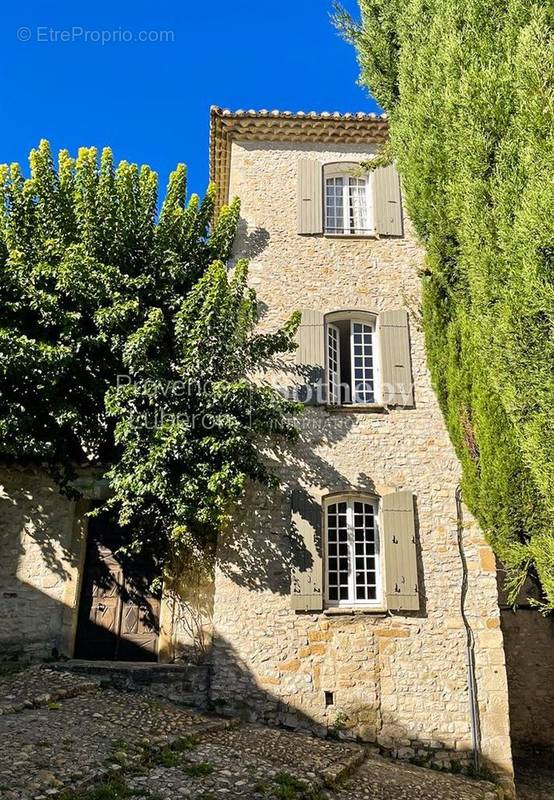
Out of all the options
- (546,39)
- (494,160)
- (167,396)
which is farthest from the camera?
(167,396)

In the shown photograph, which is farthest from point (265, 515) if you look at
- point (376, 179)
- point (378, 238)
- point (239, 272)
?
point (376, 179)

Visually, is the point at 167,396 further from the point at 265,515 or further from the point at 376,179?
the point at 376,179

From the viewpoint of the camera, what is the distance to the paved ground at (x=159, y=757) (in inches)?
185

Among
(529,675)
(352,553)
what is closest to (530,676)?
(529,675)

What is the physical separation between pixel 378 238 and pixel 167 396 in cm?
496

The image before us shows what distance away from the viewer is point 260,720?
788 centimetres

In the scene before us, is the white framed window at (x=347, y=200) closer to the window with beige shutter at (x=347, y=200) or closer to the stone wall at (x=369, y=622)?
the window with beige shutter at (x=347, y=200)

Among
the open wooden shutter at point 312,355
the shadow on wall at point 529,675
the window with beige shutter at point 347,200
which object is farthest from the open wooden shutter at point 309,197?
the shadow on wall at point 529,675

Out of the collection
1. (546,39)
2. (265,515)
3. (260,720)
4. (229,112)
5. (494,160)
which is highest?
(229,112)

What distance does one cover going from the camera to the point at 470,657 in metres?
8.14

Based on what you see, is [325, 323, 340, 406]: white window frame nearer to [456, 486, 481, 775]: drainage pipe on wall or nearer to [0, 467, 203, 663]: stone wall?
[456, 486, 481, 775]: drainage pipe on wall

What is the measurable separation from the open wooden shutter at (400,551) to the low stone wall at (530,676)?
12.0 feet

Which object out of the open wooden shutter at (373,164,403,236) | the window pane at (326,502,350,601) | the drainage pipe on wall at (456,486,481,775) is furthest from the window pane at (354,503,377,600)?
the open wooden shutter at (373,164,403,236)

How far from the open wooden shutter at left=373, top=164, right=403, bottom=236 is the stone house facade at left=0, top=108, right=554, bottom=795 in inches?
1.6
